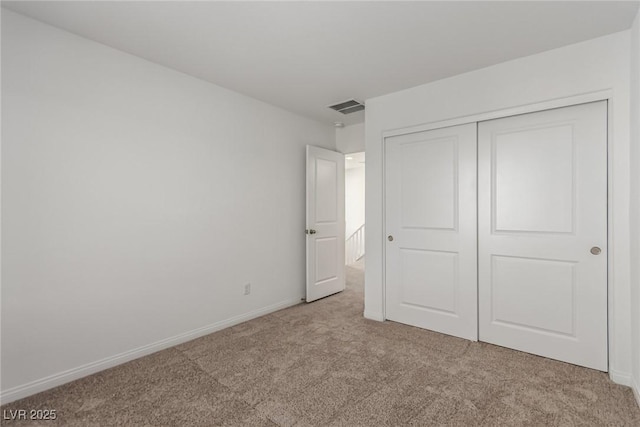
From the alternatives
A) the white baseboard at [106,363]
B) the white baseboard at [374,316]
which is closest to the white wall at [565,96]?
the white baseboard at [374,316]

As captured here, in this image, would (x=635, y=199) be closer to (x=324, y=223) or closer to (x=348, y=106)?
(x=348, y=106)

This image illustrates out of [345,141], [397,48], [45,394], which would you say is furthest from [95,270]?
[345,141]

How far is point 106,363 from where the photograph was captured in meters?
2.34

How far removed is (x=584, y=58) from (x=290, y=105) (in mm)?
2658

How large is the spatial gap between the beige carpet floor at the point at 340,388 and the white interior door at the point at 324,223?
4.19 feet

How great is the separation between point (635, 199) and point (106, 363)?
12.6 feet

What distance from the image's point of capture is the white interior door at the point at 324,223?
398 cm

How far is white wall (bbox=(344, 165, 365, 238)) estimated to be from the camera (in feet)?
26.8

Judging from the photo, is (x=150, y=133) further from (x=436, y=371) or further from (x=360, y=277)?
(x=360, y=277)

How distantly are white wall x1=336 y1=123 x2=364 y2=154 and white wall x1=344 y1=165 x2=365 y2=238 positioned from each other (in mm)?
3606

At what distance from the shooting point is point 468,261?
9.31 feet

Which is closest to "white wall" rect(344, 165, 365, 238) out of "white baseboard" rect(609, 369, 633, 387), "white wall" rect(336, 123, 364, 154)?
"white wall" rect(336, 123, 364, 154)

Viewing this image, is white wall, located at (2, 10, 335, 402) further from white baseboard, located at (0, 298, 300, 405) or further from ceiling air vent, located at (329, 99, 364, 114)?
ceiling air vent, located at (329, 99, 364, 114)

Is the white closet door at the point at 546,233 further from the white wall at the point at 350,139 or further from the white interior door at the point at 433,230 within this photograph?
the white wall at the point at 350,139
